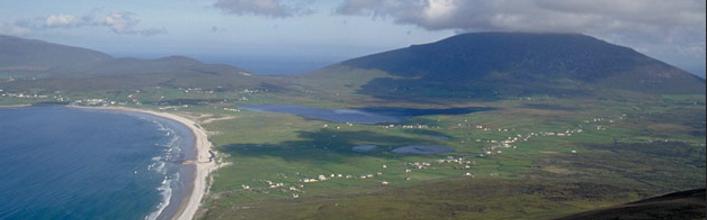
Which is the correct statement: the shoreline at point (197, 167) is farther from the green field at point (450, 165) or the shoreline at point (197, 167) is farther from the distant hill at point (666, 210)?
the distant hill at point (666, 210)

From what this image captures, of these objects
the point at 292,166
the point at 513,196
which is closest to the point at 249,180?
the point at 292,166

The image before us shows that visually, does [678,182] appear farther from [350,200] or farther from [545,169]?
[350,200]

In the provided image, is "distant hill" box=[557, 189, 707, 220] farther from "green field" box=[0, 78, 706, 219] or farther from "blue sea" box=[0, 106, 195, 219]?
"blue sea" box=[0, 106, 195, 219]

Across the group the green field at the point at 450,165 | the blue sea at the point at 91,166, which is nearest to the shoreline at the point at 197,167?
the blue sea at the point at 91,166

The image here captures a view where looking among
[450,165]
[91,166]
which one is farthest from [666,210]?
[91,166]

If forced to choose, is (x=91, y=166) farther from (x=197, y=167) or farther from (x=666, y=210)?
(x=666, y=210)
